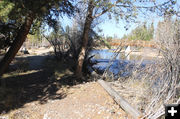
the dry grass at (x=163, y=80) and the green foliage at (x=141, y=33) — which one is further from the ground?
the green foliage at (x=141, y=33)

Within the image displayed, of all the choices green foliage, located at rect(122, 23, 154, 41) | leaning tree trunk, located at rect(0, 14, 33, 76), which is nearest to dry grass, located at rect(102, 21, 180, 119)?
green foliage, located at rect(122, 23, 154, 41)

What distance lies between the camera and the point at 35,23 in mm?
6652

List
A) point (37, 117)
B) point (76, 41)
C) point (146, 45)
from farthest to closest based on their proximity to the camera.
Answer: point (76, 41), point (146, 45), point (37, 117)

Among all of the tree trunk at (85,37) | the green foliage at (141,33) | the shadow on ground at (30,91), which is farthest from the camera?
the tree trunk at (85,37)

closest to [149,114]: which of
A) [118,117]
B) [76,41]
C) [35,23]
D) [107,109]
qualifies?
[118,117]

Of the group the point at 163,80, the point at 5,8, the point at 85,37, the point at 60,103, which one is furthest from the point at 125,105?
the point at 85,37

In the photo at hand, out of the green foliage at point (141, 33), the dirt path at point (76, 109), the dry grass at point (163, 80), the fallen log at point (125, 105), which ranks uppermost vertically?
the green foliage at point (141, 33)

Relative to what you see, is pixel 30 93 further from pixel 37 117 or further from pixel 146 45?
pixel 146 45

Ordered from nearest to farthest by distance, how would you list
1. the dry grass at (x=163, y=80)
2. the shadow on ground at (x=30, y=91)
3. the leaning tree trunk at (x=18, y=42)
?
1. the dry grass at (x=163, y=80)
2. the shadow on ground at (x=30, y=91)
3. the leaning tree trunk at (x=18, y=42)

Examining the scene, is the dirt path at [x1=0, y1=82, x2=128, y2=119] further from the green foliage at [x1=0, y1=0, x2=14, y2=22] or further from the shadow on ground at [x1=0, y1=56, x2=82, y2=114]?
the green foliage at [x1=0, y1=0, x2=14, y2=22]

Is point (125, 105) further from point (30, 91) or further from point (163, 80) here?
point (30, 91)

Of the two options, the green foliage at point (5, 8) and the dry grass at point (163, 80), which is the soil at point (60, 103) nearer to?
the dry grass at point (163, 80)

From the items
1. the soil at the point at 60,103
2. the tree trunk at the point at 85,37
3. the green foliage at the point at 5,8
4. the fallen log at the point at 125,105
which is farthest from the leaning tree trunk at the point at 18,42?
the fallen log at the point at 125,105

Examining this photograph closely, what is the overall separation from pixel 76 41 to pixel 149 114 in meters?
7.22
